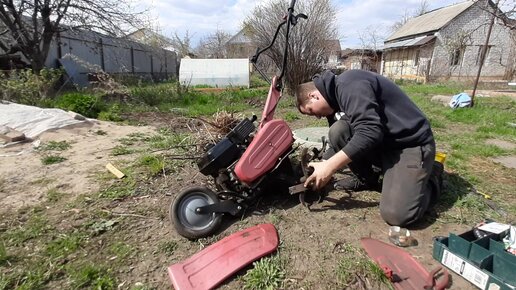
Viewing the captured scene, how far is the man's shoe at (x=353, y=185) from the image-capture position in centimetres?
280

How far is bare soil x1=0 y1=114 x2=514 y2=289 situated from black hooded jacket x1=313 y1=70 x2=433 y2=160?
1.86 feet

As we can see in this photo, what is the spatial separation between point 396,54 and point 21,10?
27.1 metres

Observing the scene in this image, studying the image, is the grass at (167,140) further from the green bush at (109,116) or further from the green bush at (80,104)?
the green bush at (80,104)

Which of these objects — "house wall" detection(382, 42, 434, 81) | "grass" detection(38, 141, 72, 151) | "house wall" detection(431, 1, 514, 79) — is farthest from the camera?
"house wall" detection(382, 42, 434, 81)

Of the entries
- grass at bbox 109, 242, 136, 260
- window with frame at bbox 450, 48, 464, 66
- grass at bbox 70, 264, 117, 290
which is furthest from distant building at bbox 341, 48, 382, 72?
grass at bbox 70, 264, 117, 290

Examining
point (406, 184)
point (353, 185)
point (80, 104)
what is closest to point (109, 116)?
point (80, 104)

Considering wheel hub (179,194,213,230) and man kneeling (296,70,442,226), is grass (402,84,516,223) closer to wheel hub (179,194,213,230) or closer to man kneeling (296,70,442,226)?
man kneeling (296,70,442,226)

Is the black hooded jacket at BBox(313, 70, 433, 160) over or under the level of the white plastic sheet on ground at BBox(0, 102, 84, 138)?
over

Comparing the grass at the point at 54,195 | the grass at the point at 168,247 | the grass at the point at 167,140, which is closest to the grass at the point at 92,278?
the grass at the point at 168,247

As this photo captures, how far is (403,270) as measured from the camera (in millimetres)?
1757

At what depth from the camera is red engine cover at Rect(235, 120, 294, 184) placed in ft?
6.94

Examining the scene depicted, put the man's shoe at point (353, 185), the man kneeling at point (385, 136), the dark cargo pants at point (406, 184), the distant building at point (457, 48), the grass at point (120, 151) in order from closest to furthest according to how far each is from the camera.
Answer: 1. the man kneeling at point (385, 136)
2. the dark cargo pants at point (406, 184)
3. the man's shoe at point (353, 185)
4. the grass at point (120, 151)
5. the distant building at point (457, 48)

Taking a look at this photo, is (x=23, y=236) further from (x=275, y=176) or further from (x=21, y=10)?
(x=21, y=10)

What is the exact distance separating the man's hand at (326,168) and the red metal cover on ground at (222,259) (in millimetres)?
458
